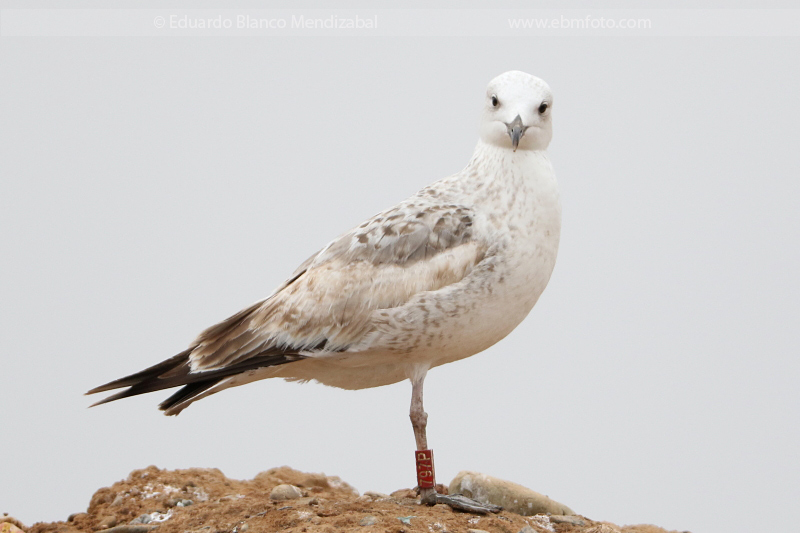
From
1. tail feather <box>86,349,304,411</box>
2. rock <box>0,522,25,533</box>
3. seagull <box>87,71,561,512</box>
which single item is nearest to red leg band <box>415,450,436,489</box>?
seagull <box>87,71,561,512</box>

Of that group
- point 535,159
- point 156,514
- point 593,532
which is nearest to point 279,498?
point 156,514

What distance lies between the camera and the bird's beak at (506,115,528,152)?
632 centimetres

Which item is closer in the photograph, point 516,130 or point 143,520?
point 516,130

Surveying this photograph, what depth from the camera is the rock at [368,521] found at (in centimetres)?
599

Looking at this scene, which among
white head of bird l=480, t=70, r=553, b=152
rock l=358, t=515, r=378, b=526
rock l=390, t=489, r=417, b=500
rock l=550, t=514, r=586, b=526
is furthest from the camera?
rock l=390, t=489, r=417, b=500

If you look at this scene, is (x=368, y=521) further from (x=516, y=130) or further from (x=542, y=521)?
(x=516, y=130)

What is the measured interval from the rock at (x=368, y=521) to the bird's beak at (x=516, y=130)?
2.45 metres

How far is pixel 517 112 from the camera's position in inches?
252

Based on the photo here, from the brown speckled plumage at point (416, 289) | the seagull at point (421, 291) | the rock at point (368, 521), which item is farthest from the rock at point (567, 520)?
the rock at point (368, 521)

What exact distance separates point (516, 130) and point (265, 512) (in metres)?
2.88

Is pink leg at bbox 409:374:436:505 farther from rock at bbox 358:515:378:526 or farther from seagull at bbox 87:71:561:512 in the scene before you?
rock at bbox 358:515:378:526

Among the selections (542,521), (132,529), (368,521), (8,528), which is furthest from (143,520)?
(542,521)

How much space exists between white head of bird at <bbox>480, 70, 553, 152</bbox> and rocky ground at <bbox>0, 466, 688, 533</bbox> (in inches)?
93.2

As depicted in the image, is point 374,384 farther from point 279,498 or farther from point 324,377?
point 279,498
